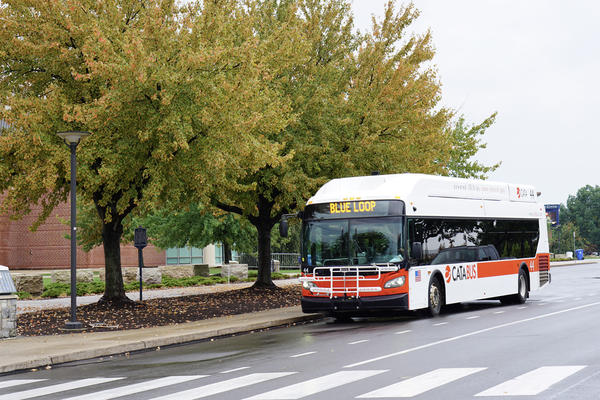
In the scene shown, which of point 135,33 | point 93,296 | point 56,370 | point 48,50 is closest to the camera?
point 56,370

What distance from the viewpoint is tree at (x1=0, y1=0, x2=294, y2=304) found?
56.8ft

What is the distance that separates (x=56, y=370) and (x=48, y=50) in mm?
9440

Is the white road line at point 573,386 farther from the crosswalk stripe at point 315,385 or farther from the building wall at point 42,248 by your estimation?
the building wall at point 42,248

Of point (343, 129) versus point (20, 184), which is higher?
point (343, 129)

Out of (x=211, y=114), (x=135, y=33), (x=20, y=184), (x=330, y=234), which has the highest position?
(x=135, y=33)

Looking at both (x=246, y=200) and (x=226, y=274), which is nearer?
(x=246, y=200)

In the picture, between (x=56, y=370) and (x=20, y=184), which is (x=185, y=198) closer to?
(x=20, y=184)

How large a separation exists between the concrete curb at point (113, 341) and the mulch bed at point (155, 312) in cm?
102

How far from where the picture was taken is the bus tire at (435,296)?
1900 cm

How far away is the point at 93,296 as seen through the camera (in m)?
30.4

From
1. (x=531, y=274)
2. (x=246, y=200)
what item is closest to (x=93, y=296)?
(x=246, y=200)

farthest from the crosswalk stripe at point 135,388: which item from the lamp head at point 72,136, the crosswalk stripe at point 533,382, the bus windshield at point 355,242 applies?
the bus windshield at point 355,242

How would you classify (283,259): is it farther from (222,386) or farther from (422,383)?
(422,383)

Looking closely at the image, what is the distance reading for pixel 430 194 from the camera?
1939cm
